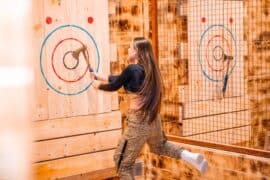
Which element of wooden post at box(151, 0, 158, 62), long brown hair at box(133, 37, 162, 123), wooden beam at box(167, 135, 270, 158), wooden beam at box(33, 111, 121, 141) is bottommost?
wooden beam at box(167, 135, 270, 158)

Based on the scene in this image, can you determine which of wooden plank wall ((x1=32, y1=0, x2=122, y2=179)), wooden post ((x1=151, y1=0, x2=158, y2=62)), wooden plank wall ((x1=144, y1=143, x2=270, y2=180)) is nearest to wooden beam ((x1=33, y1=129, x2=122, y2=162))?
wooden plank wall ((x1=32, y1=0, x2=122, y2=179))

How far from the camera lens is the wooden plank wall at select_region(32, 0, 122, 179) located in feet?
11.3

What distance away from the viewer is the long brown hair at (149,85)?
10.3 feet

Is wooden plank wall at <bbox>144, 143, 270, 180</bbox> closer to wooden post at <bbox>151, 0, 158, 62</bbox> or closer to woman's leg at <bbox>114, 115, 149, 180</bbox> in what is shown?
woman's leg at <bbox>114, 115, 149, 180</bbox>

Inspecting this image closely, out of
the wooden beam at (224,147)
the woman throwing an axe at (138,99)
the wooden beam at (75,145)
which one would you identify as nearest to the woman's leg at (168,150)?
the woman throwing an axe at (138,99)

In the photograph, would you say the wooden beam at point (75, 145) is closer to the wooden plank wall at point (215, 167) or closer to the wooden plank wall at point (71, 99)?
the wooden plank wall at point (71, 99)

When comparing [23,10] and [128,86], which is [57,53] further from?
[23,10]

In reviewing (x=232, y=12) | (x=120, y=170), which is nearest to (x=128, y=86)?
(x=120, y=170)

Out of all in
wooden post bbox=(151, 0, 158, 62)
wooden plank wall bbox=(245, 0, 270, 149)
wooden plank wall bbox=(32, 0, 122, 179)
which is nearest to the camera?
wooden plank wall bbox=(32, 0, 122, 179)

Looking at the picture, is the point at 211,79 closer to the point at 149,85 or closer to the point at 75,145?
the point at 149,85

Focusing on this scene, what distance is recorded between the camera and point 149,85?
3.14 m

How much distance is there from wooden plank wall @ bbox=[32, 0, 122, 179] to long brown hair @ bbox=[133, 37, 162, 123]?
26.4 inches

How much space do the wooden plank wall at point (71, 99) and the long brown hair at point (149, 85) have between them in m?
0.67

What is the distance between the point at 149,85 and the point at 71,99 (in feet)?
2.73
